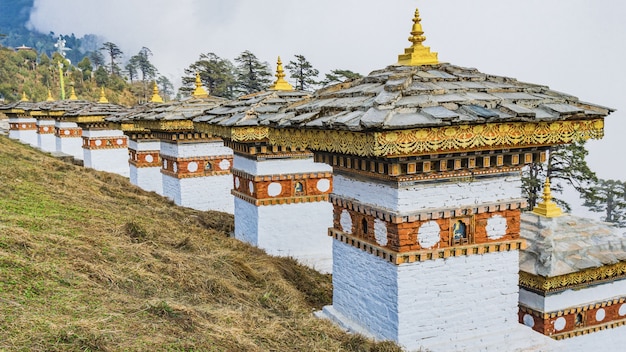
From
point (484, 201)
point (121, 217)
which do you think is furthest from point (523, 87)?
point (121, 217)

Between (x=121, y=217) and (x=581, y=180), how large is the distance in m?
19.9

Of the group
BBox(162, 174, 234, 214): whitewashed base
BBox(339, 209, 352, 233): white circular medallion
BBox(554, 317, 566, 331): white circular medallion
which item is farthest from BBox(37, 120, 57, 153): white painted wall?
BBox(554, 317, 566, 331): white circular medallion

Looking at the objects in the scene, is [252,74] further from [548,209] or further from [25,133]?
[548,209]

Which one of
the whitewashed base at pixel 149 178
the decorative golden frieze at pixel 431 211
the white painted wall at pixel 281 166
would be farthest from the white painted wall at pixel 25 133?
the decorative golden frieze at pixel 431 211

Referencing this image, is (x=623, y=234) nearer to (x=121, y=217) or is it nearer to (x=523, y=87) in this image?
(x=523, y=87)

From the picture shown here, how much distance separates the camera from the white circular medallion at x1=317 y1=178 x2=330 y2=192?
9.44m

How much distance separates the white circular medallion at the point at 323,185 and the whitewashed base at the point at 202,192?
4.11 m

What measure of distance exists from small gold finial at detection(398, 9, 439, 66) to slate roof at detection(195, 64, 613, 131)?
112 mm

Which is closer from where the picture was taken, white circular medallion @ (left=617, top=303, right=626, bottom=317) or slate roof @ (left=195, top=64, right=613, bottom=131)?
slate roof @ (left=195, top=64, right=613, bottom=131)

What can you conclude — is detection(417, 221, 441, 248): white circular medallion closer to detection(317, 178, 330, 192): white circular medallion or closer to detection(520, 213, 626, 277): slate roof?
detection(520, 213, 626, 277): slate roof

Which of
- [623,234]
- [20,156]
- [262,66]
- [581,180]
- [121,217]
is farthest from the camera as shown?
[262,66]

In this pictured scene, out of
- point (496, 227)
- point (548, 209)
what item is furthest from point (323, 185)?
point (496, 227)

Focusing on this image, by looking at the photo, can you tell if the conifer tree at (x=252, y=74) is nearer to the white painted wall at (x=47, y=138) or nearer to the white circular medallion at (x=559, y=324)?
the white painted wall at (x=47, y=138)

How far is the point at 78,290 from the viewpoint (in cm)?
514
